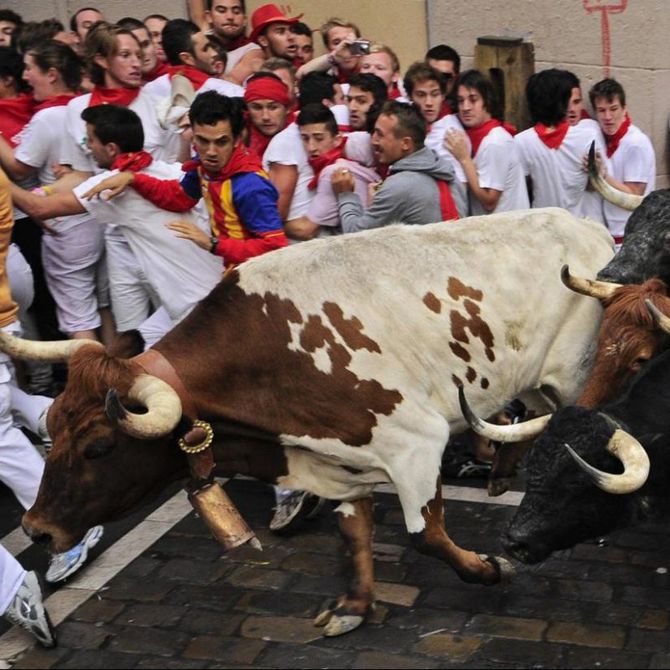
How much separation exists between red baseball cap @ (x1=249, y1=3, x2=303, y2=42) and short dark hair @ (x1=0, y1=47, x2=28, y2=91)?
1822mm

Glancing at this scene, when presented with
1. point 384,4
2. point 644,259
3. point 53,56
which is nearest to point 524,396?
point 644,259

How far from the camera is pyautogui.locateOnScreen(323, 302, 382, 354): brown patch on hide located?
220 inches

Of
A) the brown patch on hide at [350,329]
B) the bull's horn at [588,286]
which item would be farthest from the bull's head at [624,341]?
the brown patch on hide at [350,329]

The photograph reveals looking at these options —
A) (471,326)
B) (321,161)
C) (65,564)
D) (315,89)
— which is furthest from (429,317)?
(315,89)

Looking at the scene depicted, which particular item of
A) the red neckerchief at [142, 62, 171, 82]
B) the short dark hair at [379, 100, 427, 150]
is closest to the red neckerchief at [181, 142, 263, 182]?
the short dark hair at [379, 100, 427, 150]

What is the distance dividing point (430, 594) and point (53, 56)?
4.21 metres

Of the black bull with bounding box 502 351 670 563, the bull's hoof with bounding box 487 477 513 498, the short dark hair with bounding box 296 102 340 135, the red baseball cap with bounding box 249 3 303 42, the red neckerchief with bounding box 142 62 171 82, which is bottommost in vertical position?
the bull's hoof with bounding box 487 477 513 498

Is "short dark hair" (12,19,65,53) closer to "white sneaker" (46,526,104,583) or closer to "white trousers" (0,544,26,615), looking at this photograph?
"white sneaker" (46,526,104,583)

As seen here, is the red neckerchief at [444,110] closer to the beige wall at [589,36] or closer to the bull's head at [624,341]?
the beige wall at [589,36]

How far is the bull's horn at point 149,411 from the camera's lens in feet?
16.7

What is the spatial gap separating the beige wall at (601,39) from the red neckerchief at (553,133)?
2010 millimetres

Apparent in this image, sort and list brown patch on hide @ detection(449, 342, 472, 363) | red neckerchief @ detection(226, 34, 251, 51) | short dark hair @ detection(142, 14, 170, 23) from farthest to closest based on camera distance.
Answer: short dark hair @ detection(142, 14, 170, 23) < red neckerchief @ detection(226, 34, 251, 51) < brown patch on hide @ detection(449, 342, 472, 363)

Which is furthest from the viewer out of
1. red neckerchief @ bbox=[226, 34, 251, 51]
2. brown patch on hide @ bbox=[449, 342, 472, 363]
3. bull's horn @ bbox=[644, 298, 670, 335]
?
red neckerchief @ bbox=[226, 34, 251, 51]

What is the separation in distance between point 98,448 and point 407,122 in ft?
8.14
